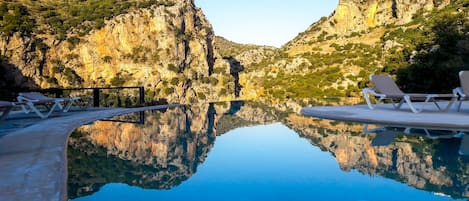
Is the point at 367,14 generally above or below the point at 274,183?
above

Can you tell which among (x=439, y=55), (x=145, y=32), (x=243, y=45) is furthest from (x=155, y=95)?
(x=439, y=55)

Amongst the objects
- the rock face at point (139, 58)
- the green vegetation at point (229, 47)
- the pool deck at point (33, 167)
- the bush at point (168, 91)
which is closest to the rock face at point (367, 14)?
the green vegetation at point (229, 47)

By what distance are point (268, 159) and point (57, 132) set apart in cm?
280

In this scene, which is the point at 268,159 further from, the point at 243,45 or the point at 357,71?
the point at 243,45

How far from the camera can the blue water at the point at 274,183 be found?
2428mm

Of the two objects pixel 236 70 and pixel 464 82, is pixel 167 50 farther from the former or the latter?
pixel 464 82

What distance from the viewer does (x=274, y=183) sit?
109 inches

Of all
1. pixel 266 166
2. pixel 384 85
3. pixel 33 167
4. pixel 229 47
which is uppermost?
pixel 229 47

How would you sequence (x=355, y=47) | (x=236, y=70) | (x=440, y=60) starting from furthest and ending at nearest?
(x=236, y=70)
(x=355, y=47)
(x=440, y=60)

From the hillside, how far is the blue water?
→ 11.9 meters

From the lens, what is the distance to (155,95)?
124 ft

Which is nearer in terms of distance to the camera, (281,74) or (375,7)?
(281,74)

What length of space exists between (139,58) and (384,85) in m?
34.7

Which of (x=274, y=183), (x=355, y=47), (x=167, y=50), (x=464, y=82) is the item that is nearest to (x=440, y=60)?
(x=464, y=82)
